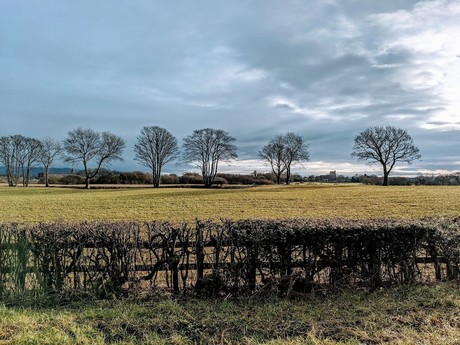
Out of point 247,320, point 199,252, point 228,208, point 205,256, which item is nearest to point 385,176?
point 228,208

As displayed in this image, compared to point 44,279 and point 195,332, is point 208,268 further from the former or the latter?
point 44,279

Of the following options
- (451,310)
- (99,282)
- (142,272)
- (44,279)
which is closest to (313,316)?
(451,310)

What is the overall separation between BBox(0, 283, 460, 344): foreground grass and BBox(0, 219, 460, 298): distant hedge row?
39 cm

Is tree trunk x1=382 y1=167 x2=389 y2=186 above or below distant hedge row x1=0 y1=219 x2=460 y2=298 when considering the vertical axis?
above

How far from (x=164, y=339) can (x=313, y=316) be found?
6.70ft

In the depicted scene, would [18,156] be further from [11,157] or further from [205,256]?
[205,256]

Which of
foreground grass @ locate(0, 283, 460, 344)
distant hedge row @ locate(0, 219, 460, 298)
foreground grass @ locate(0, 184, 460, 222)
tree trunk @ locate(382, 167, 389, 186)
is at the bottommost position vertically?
foreground grass @ locate(0, 184, 460, 222)

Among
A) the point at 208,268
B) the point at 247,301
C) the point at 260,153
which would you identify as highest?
the point at 260,153

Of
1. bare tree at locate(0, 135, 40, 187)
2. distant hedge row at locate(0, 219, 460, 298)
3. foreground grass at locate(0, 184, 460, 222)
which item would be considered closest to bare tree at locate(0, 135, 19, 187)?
bare tree at locate(0, 135, 40, 187)

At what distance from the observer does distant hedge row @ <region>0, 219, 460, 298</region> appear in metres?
5.29

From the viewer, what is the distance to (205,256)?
5621 mm

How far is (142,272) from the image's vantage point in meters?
5.62

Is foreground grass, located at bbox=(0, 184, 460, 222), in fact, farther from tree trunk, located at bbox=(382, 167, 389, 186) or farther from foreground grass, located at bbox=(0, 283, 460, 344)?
tree trunk, located at bbox=(382, 167, 389, 186)

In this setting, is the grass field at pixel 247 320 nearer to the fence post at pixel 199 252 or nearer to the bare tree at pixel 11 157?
the fence post at pixel 199 252
